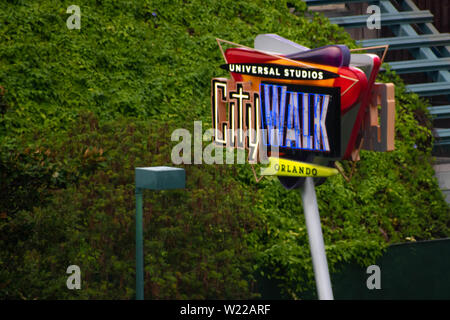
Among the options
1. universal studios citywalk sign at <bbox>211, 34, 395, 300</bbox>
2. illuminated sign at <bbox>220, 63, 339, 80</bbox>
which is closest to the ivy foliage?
universal studios citywalk sign at <bbox>211, 34, 395, 300</bbox>

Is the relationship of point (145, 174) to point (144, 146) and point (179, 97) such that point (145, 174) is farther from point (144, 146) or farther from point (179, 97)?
point (179, 97)

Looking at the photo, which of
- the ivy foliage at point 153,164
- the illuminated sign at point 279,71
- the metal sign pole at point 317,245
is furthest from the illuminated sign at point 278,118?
the ivy foliage at point 153,164

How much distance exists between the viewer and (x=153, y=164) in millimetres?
13211

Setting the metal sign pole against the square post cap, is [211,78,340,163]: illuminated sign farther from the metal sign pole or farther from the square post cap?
the square post cap

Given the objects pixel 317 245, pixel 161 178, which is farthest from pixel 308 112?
pixel 161 178

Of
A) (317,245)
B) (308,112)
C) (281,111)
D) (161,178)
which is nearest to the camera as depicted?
(161,178)

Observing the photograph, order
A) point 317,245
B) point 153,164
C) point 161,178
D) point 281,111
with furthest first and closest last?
point 153,164 < point 317,245 < point 281,111 < point 161,178

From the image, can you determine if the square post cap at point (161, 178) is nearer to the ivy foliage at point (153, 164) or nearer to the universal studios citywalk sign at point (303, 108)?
the ivy foliage at point (153, 164)

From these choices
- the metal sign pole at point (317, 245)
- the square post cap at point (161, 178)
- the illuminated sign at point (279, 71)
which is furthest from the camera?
the metal sign pole at point (317, 245)

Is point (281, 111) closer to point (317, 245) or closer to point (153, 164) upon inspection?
point (317, 245)

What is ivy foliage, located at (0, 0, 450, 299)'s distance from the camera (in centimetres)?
1138

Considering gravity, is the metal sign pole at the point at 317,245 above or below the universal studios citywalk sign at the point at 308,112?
below

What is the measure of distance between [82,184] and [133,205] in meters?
1.11

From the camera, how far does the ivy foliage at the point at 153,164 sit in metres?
11.4
